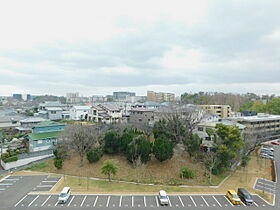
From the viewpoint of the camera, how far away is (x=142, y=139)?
23.4m

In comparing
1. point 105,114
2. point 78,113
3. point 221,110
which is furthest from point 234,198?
point 78,113

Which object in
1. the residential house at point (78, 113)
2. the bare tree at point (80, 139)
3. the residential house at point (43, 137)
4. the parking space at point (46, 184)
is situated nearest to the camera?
the parking space at point (46, 184)

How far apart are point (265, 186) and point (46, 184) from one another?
922 inches

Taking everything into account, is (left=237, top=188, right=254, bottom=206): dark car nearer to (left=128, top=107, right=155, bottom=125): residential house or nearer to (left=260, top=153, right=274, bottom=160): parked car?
(left=260, top=153, right=274, bottom=160): parked car

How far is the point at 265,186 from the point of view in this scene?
19.6m

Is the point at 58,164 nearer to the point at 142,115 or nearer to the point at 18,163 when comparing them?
the point at 18,163

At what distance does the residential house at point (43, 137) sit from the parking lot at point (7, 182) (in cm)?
704

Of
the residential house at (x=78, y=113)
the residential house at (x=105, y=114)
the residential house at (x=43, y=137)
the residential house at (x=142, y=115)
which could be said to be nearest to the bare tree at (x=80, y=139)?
the residential house at (x=43, y=137)

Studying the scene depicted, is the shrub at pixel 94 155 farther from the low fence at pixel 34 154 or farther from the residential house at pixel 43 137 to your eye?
the residential house at pixel 43 137

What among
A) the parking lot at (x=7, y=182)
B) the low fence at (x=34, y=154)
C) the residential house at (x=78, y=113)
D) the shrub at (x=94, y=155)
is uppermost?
the residential house at (x=78, y=113)

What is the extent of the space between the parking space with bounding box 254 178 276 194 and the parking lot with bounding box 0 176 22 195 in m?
25.8

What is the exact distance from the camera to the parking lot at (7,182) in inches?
720

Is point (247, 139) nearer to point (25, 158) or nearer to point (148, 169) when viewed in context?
point (148, 169)

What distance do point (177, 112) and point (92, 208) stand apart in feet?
62.2
